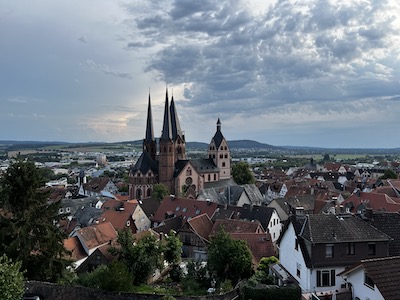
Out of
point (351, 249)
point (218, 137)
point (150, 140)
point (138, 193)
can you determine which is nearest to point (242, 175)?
point (218, 137)

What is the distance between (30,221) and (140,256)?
11.0m

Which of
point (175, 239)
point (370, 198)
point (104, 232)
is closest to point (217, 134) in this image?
point (370, 198)

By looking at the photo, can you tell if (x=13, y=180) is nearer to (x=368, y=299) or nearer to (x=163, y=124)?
(x=368, y=299)

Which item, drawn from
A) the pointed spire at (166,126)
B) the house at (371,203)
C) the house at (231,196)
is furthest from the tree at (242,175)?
the house at (371,203)

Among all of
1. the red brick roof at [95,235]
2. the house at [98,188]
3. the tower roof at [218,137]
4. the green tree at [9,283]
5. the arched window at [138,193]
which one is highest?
the tower roof at [218,137]

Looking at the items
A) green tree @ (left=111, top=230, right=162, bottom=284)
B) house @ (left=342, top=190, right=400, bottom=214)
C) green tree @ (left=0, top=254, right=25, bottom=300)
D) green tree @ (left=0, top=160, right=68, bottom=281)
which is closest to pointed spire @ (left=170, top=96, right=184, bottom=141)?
house @ (left=342, top=190, right=400, bottom=214)

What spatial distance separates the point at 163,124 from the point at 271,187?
34.4 m

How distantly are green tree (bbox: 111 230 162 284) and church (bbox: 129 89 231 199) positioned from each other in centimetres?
4769

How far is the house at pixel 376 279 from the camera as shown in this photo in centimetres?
2217

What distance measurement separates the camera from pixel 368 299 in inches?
937

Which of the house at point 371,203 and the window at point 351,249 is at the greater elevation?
the window at point 351,249

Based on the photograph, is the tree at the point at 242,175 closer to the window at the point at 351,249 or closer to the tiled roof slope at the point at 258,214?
the tiled roof slope at the point at 258,214

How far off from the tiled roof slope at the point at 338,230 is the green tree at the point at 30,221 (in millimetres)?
16766

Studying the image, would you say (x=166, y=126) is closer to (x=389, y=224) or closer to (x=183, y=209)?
(x=183, y=209)
